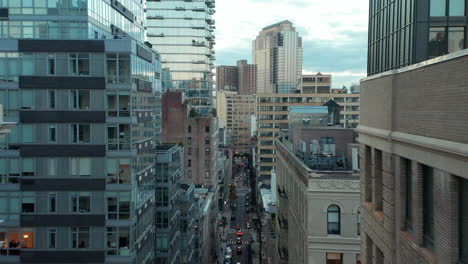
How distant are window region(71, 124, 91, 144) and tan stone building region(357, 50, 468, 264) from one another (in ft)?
63.0

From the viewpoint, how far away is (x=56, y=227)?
33.0 meters

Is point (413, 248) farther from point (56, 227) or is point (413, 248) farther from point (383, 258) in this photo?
point (56, 227)

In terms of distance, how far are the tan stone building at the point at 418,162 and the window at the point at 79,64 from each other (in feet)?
63.7

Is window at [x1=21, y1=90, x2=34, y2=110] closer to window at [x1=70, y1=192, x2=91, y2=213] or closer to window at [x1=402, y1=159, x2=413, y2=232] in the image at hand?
window at [x1=70, y1=192, x2=91, y2=213]

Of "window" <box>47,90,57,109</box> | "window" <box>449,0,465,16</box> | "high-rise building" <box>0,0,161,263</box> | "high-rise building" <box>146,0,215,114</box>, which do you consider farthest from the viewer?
"high-rise building" <box>146,0,215,114</box>

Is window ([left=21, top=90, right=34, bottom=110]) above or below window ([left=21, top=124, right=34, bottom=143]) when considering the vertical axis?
above

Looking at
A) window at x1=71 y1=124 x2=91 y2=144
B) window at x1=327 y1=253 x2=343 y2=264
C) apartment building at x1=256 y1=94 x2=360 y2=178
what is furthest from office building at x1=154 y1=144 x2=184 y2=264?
apartment building at x1=256 y1=94 x2=360 y2=178

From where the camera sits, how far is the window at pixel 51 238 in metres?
33.1

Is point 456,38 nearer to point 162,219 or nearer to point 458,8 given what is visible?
point 458,8

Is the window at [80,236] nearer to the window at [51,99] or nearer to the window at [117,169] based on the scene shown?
the window at [117,169]

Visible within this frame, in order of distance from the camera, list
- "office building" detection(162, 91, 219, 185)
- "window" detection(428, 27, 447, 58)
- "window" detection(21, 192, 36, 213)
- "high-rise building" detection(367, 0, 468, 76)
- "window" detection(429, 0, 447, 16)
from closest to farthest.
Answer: "high-rise building" detection(367, 0, 468, 76) → "window" detection(429, 0, 447, 16) → "window" detection(428, 27, 447, 58) → "window" detection(21, 192, 36, 213) → "office building" detection(162, 91, 219, 185)

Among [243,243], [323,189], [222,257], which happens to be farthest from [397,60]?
[243,243]

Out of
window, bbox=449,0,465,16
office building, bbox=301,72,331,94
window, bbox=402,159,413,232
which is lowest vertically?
window, bbox=402,159,413,232

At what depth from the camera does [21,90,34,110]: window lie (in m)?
32.6
